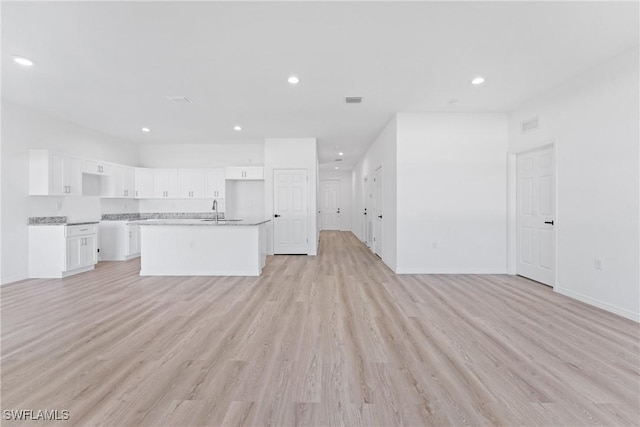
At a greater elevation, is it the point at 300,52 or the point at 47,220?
the point at 300,52

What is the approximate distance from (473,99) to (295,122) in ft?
10.1

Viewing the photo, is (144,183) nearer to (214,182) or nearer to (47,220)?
(214,182)

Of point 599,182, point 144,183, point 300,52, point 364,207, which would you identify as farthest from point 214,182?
point 599,182

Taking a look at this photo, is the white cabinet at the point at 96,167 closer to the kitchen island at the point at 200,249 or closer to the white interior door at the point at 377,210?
the kitchen island at the point at 200,249

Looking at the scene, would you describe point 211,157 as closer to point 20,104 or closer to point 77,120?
point 77,120

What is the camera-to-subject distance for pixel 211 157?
24.4 feet

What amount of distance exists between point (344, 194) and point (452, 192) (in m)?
8.23

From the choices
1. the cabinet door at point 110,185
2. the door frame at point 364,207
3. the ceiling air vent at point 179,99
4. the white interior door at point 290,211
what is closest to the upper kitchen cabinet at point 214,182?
the white interior door at point 290,211

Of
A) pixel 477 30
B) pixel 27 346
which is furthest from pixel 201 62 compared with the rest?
pixel 27 346

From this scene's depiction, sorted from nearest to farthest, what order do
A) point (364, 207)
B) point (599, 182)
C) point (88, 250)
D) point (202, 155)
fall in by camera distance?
point (599, 182)
point (88, 250)
point (202, 155)
point (364, 207)

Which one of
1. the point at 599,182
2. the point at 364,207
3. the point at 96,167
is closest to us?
the point at 599,182

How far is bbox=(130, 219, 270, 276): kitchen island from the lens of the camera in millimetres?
Result: 4664

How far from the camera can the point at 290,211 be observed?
673 cm

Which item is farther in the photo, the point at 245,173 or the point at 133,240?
the point at 245,173
